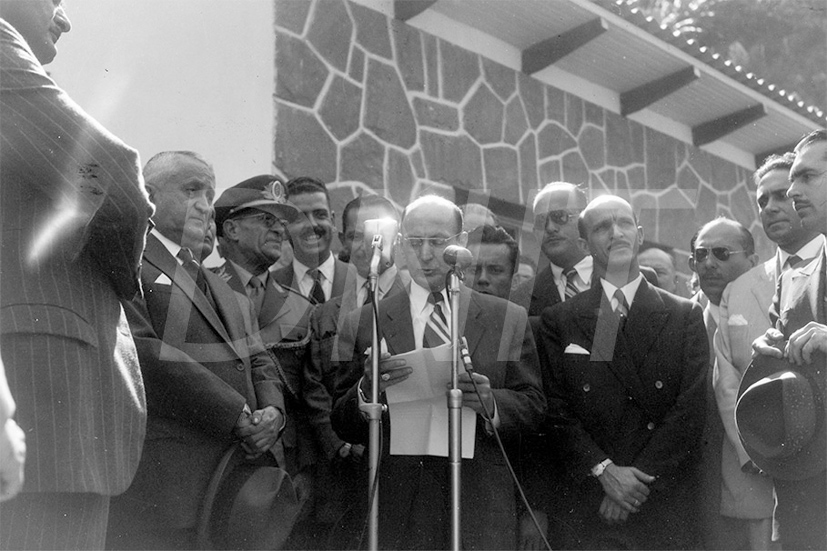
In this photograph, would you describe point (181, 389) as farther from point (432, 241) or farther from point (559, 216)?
point (559, 216)

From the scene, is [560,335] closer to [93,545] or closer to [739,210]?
[93,545]

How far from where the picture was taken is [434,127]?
23.8ft

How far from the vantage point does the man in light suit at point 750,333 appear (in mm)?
4277

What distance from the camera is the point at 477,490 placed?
3906mm

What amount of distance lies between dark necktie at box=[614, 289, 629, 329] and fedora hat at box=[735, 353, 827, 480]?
80 cm

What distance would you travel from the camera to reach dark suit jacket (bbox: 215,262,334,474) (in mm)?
4262

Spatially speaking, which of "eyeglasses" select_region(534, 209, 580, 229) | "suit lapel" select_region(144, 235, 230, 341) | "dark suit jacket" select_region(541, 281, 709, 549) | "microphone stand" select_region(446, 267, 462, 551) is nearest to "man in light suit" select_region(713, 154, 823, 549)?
"dark suit jacket" select_region(541, 281, 709, 549)

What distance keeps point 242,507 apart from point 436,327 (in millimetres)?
1064

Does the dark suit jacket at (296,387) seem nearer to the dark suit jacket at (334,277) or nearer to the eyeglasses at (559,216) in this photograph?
the dark suit jacket at (334,277)

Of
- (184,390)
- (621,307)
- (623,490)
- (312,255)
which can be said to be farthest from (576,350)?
(184,390)

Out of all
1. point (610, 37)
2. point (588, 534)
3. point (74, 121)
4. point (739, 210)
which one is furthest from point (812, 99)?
point (74, 121)

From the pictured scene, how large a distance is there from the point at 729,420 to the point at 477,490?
120 cm

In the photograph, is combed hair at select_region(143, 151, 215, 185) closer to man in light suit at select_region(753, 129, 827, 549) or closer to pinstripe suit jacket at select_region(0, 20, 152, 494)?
pinstripe suit jacket at select_region(0, 20, 152, 494)

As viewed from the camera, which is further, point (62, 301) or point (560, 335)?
point (560, 335)
